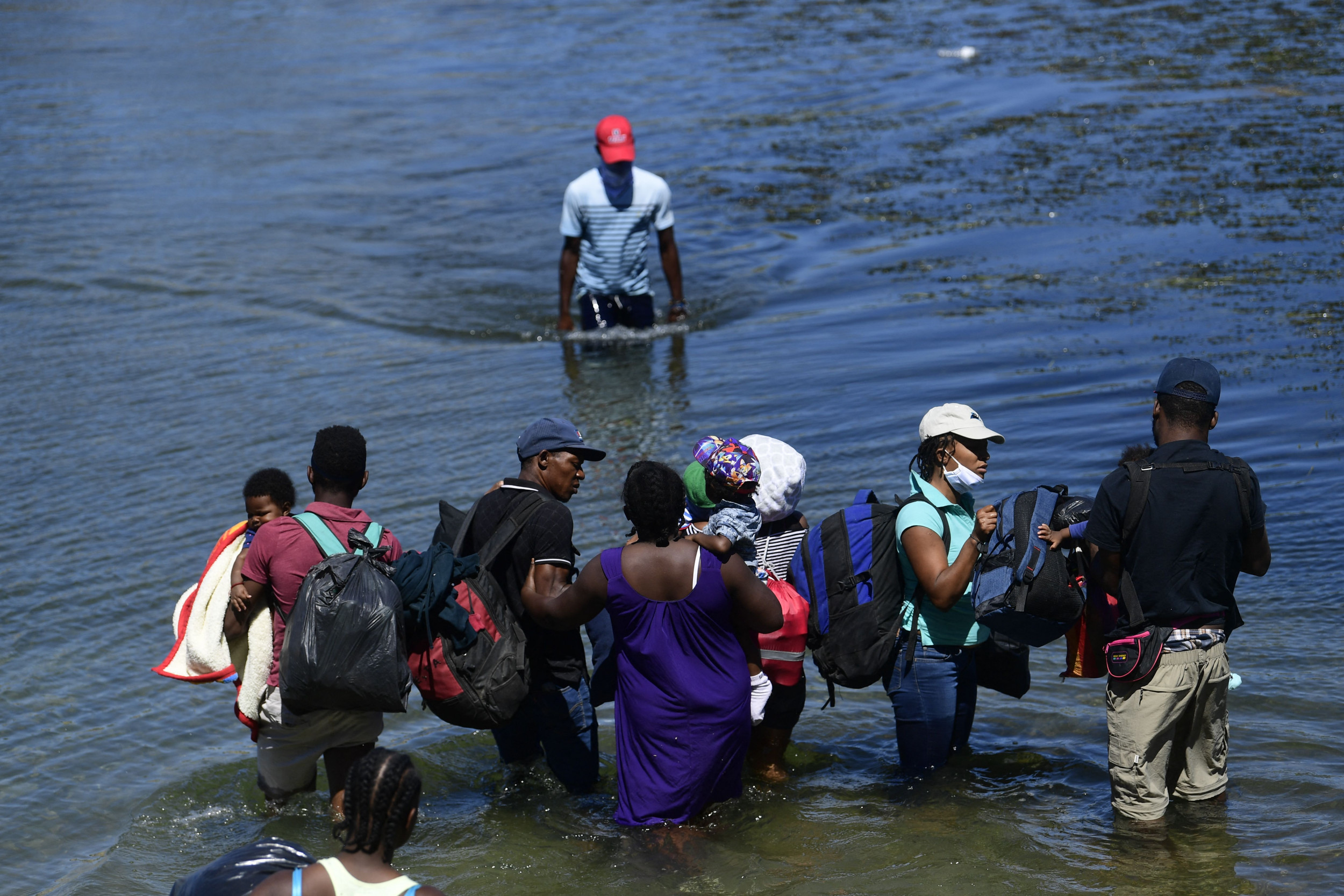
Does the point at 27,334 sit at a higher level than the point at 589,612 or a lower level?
higher

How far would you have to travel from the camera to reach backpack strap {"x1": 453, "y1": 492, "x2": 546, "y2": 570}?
5.13 m

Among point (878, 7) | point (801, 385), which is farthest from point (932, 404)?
point (878, 7)

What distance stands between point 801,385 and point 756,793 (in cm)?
541

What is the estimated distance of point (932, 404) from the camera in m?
9.87

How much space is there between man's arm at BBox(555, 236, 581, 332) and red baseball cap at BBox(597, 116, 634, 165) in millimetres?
791

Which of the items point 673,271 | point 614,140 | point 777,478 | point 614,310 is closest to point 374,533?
point 777,478

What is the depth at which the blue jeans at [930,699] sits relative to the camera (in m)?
5.22

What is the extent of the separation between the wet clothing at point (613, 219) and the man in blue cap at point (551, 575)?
244 inches

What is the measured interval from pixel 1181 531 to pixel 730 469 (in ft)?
5.03

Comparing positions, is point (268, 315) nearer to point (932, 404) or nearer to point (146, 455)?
point (146, 455)

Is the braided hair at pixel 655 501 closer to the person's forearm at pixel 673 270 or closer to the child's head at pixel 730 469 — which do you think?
the child's head at pixel 730 469

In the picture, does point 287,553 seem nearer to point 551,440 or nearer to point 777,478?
point 551,440

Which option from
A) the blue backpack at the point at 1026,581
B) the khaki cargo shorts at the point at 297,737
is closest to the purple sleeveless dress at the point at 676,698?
the blue backpack at the point at 1026,581

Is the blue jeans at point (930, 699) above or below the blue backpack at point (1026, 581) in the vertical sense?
below
